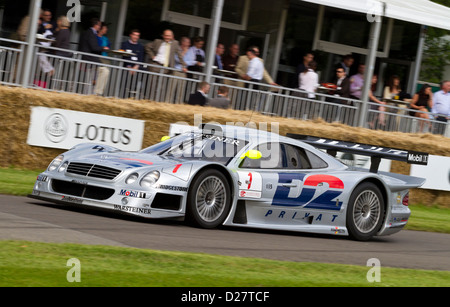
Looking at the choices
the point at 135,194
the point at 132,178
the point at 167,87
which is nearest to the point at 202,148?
the point at 132,178

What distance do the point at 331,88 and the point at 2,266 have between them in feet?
47.7

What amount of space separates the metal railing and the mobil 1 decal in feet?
20.4

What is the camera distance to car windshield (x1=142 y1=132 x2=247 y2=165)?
10156 millimetres

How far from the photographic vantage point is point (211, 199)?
9.66m

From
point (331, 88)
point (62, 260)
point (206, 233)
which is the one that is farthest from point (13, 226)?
point (331, 88)

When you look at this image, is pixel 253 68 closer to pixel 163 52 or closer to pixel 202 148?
pixel 163 52

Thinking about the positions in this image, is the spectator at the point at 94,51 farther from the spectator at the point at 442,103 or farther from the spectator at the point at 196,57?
the spectator at the point at 442,103

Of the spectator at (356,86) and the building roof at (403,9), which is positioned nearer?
the building roof at (403,9)

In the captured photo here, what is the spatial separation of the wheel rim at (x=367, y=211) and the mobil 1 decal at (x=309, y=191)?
39 centimetres

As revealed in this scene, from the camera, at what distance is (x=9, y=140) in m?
13.8

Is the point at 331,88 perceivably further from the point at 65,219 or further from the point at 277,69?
the point at 65,219

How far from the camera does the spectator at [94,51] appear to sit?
15.8m

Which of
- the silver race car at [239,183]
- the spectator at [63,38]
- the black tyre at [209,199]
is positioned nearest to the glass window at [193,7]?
the spectator at [63,38]

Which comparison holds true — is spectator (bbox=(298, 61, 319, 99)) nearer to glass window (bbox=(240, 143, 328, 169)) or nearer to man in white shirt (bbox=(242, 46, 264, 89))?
man in white shirt (bbox=(242, 46, 264, 89))
